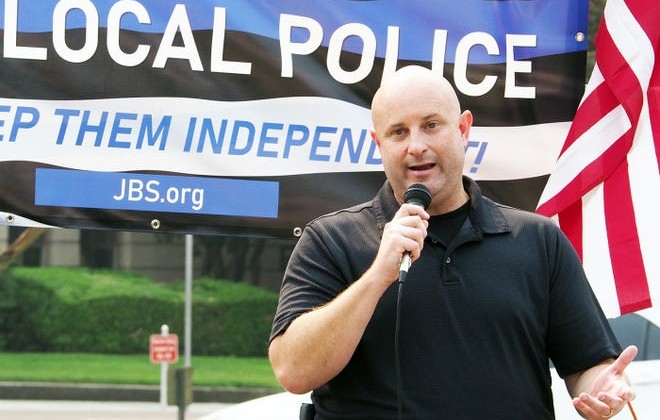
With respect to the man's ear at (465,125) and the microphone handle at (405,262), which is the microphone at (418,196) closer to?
the microphone handle at (405,262)

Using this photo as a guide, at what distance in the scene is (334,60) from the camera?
418cm

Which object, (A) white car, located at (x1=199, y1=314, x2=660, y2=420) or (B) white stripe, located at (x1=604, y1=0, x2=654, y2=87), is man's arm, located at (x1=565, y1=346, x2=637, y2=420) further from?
(A) white car, located at (x1=199, y1=314, x2=660, y2=420)

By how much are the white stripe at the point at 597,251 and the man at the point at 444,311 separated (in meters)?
1.18

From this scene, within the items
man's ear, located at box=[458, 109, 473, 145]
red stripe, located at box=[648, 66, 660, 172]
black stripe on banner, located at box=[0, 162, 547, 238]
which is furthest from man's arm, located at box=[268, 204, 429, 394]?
red stripe, located at box=[648, 66, 660, 172]

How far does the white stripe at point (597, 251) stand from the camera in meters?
4.17

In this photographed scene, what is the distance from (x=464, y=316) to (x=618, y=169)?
5.13 feet

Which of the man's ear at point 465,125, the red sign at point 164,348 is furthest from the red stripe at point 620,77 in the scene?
the red sign at point 164,348

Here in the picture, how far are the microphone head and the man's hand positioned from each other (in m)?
0.53

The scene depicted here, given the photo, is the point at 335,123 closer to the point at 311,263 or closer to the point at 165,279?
the point at 311,263

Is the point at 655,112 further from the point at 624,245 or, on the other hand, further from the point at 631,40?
the point at 624,245

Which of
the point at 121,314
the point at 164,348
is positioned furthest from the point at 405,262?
the point at 121,314

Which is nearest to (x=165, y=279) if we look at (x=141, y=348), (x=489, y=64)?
(x=141, y=348)

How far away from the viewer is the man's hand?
2754 mm

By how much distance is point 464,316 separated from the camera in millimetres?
2869
